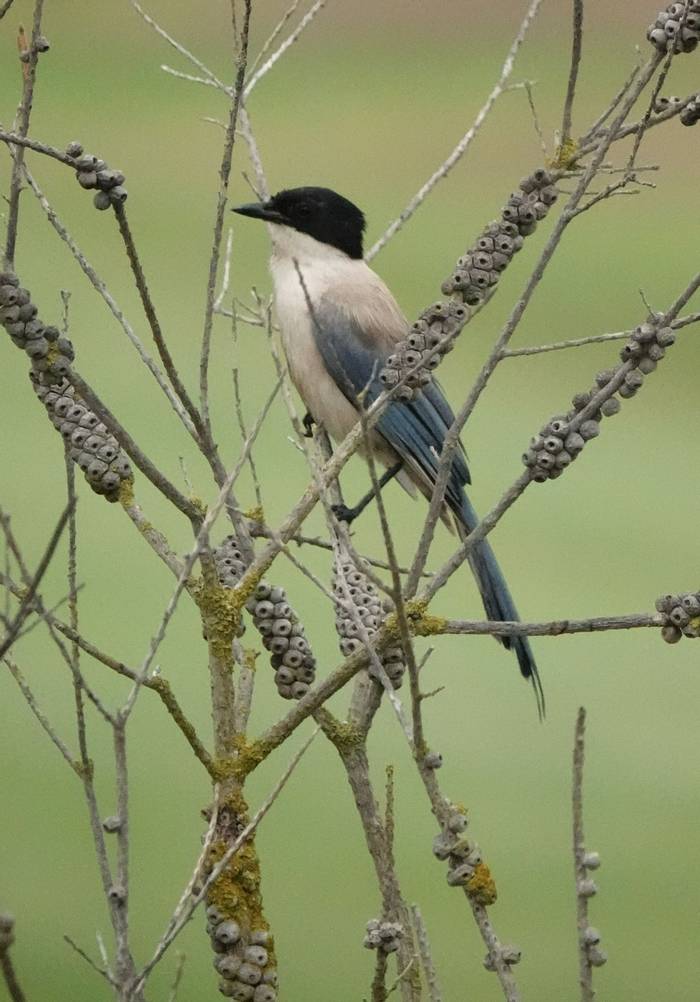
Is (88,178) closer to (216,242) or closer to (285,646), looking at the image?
(216,242)

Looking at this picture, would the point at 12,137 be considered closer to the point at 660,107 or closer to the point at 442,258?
the point at 660,107

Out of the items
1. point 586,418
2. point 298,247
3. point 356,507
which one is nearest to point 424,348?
point 586,418

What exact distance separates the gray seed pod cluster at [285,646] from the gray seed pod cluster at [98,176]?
400 millimetres

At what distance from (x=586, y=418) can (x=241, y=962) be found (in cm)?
57

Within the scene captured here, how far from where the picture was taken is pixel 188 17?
1811 cm

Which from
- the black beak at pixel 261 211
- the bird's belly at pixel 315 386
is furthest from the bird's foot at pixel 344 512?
the black beak at pixel 261 211

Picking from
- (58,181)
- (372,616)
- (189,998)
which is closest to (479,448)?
(189,998)

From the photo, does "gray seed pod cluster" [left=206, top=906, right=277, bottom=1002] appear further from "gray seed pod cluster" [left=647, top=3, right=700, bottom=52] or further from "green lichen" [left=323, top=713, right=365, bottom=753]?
"gray seed pod cluster" [left=647, top=3, right=700, bottom=52]

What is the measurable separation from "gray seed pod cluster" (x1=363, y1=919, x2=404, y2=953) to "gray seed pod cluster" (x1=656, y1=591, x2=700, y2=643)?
14.0 inches

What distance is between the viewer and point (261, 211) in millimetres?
3062

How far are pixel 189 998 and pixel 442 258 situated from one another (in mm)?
8970

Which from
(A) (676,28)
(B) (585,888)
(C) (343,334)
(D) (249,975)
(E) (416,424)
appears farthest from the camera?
(C) (343,334)

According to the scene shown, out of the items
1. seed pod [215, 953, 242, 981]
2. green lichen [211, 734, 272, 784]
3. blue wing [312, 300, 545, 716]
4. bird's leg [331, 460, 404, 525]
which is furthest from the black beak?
seed pod [215, 953, 242, 981]

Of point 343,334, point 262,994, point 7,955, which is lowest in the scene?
point 7,955
